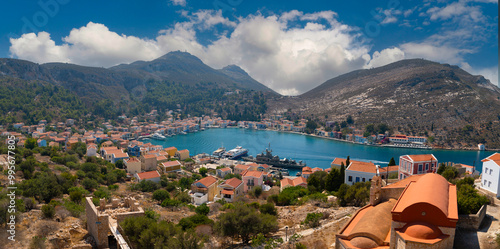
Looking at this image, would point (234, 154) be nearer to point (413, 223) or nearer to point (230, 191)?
point (230, 191)

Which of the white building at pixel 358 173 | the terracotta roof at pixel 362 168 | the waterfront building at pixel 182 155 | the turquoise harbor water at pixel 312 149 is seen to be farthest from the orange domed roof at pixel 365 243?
the waterfront building at pixel 182 155

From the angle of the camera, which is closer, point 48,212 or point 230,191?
point 48,212

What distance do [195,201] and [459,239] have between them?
45.5 feet

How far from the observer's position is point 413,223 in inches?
223

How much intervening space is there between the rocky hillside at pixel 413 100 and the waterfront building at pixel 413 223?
179 feet

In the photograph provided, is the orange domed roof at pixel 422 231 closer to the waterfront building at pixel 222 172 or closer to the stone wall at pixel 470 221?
the stone wall at pixel 470 221

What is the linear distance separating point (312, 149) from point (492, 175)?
3761 cm

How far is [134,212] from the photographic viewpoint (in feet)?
25.6

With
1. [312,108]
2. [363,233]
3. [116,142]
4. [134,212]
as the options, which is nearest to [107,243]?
[134,212]

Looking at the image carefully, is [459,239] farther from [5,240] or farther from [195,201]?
[195,201]

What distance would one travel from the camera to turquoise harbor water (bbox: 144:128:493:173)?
39.4 metres

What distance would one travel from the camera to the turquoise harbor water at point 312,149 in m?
39.4

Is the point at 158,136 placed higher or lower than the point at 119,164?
higher

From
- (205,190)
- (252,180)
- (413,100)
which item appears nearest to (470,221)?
(205,190)
